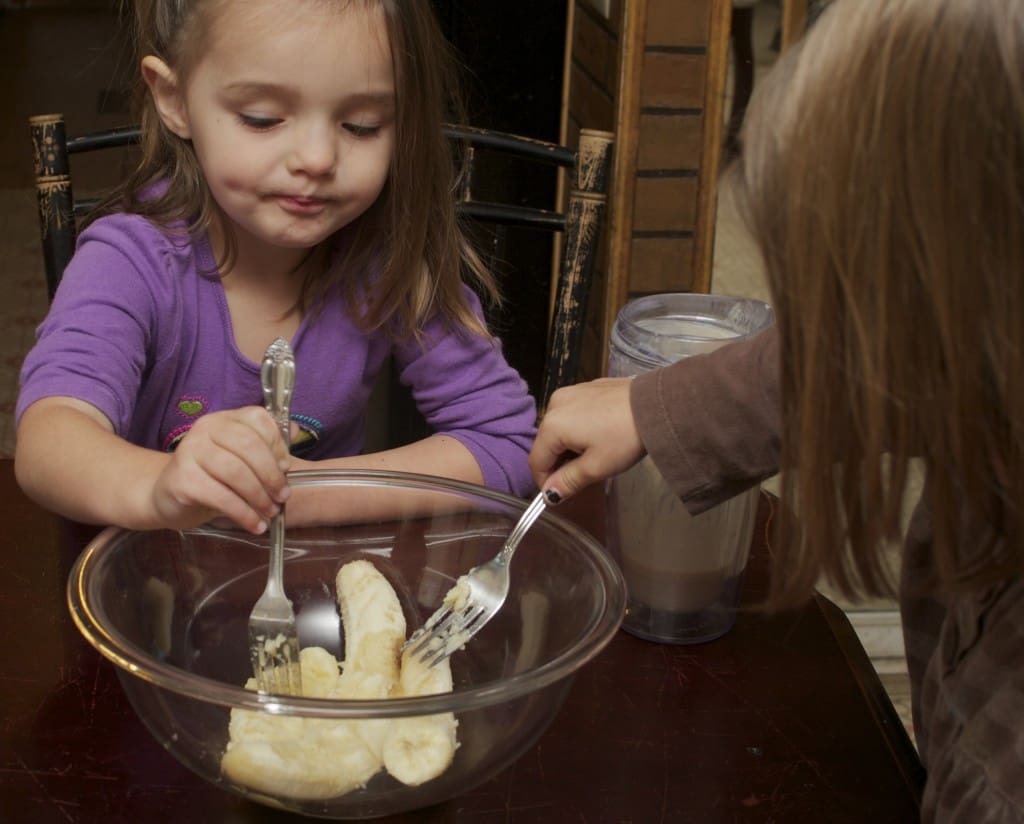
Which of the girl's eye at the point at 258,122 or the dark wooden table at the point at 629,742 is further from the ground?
the girl's eye at the point at 258,122

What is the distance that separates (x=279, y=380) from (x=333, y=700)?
0.83ft

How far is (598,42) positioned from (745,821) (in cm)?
145

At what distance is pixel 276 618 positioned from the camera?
0.72 metres

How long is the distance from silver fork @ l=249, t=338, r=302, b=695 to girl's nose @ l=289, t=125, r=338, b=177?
280 millimetres

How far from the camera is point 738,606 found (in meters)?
0.87

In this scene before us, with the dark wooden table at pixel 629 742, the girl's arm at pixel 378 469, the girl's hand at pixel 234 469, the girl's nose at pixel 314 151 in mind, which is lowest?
the dark wooden table at pixel 629 742

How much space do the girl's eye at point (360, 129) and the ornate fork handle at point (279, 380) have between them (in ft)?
1.08

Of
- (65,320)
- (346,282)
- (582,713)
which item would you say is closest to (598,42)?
(346,282)

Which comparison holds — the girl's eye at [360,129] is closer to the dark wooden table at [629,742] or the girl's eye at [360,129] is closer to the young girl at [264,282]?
the young girl at [264,282]

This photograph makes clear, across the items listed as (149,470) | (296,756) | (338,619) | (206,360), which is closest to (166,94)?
(206,360)

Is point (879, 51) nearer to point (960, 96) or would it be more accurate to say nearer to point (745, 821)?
point (960, 96)

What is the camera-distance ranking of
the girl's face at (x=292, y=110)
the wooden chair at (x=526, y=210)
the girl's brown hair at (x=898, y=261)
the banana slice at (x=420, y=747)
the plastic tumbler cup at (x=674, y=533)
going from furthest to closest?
the wooden chair at (x=526, y=210)
the girl's face at (x=292, y=110)
the plastic tumbler cup at (x=674, y=533)
the banana slice at (x=420, y=747)
the girl's brown hair at (x=898, y=261)

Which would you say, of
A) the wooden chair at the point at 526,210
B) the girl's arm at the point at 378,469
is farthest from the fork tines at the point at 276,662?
the wooden chair at the point at 526,210

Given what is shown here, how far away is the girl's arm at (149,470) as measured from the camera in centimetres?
73
